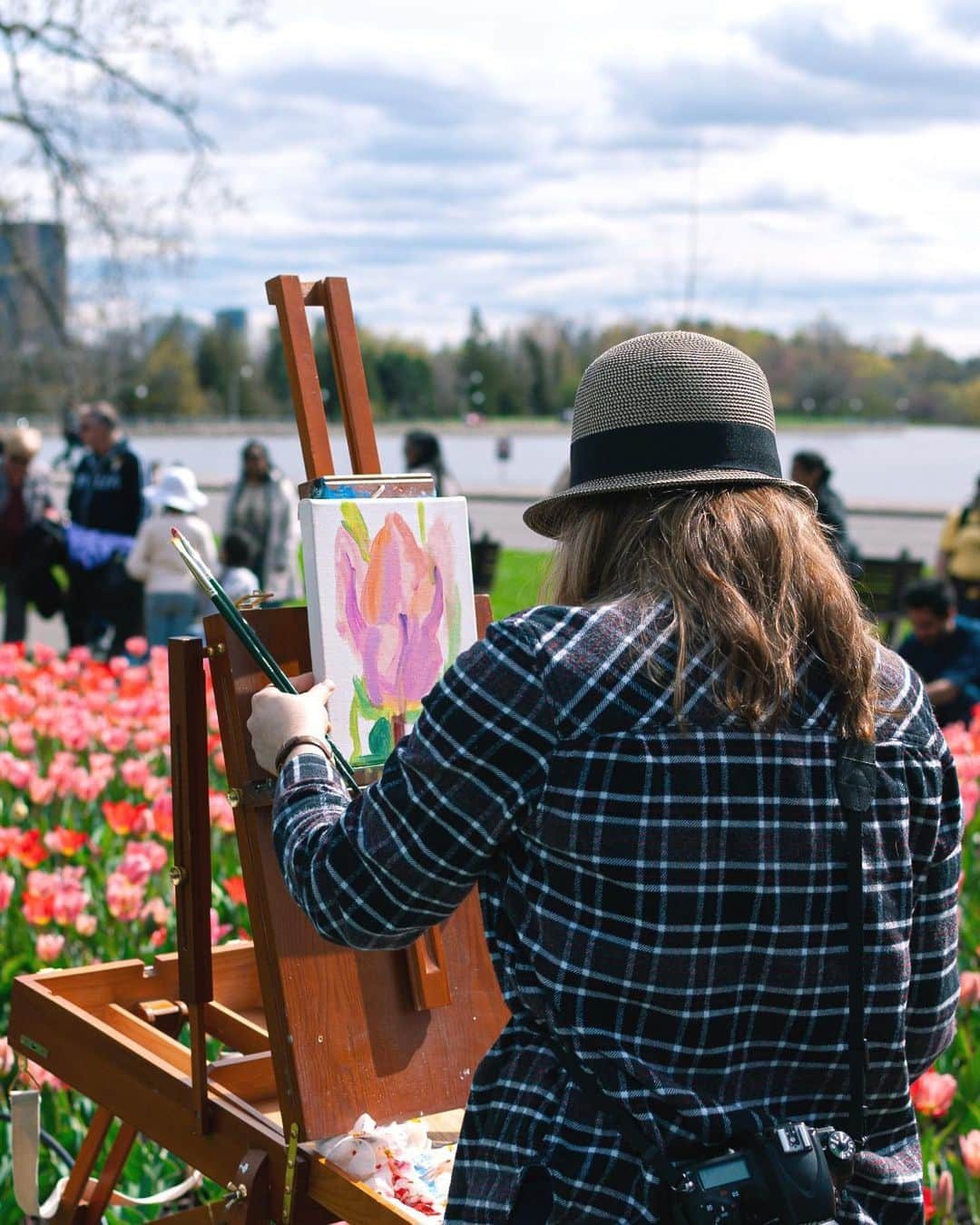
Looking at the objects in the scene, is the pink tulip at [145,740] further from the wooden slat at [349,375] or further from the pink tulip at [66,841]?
the wooden slat at [349,375]

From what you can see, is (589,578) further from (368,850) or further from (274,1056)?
(274,1056)

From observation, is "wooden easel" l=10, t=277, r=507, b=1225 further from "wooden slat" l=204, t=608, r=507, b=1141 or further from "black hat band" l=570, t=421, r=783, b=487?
"black hat band" l=570, t=421, r=783, b=487

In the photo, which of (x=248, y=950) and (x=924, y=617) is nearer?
(x=248, y=950)

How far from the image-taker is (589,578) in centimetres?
166

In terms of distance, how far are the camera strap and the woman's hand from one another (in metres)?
0.59

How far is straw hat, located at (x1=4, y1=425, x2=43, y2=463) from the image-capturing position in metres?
9.50

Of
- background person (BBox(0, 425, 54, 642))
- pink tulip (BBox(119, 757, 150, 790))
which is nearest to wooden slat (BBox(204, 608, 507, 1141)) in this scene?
pink tulip (BBox(119, 757, 150, 790))

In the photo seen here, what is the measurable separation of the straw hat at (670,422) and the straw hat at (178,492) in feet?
20.6

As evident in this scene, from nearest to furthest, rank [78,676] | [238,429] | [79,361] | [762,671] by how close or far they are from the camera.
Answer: [762,671] < [78,676] < [79,361] < [238,429]

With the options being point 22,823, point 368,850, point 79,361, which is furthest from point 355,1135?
point 79,361

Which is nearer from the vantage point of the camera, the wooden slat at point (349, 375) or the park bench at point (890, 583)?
the wooden slat at point (349, 375)

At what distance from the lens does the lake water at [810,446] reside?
3206 centimetres

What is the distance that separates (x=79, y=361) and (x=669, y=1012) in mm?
17571

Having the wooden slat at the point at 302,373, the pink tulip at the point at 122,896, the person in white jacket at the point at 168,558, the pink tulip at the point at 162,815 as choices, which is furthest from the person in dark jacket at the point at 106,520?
the wooden slat at the point at 302,373
